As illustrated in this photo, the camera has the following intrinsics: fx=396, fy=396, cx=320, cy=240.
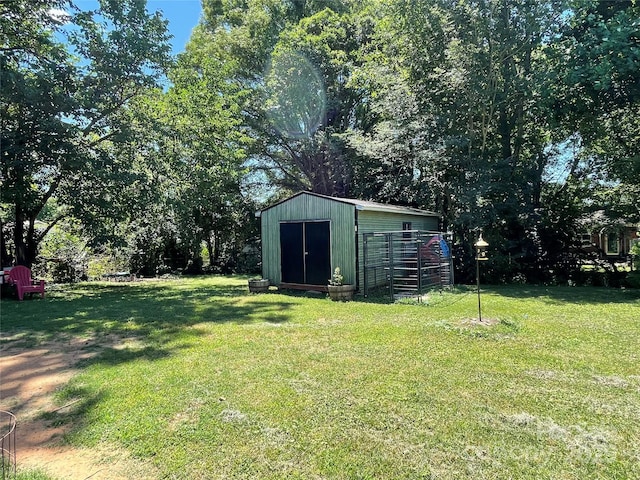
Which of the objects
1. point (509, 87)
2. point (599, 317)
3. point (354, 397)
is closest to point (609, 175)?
point (509, 87)

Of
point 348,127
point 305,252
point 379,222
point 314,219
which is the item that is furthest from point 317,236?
point 348,127

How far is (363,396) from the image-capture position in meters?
3.38

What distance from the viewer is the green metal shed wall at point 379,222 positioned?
948 cm

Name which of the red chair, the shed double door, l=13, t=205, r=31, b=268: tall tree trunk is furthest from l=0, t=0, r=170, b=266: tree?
the shed double door

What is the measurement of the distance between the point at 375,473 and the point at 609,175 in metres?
14.7

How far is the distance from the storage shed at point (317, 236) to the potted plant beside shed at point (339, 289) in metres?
0.61

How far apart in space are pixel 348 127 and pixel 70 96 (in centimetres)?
1150

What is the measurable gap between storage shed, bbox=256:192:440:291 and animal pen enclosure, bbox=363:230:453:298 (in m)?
0.30

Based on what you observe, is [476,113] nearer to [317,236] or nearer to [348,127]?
[348,127]

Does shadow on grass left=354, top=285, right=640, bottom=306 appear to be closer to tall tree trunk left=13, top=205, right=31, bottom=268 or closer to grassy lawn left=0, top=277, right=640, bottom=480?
grassy lawn left=0, top=277, right=640, bottom=480

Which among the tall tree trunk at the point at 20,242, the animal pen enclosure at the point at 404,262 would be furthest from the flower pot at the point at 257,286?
the tall tree trunk at the point at 20,242

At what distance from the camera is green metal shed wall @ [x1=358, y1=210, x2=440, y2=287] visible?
373 inches

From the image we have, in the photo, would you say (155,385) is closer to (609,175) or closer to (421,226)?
(421,226)

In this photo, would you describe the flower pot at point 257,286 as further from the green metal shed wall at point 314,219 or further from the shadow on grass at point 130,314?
the green metal shed wall at point 314,219
